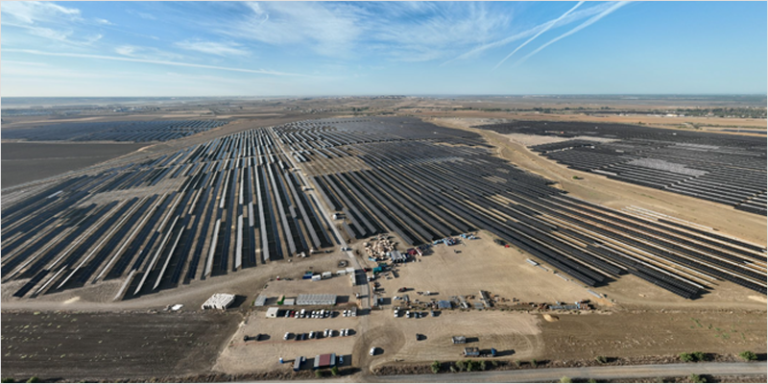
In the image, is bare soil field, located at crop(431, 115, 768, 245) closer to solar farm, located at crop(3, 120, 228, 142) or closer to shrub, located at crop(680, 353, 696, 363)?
shrub, located at crop(680, 353, 696, 363)

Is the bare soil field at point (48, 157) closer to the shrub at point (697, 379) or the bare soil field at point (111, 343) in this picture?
the bare soil field at point (111, 343)

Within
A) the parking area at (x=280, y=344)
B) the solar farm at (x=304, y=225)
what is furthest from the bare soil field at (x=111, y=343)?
the solar farm at (x=304, y=225)

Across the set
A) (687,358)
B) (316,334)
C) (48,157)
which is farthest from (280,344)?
(48,157)

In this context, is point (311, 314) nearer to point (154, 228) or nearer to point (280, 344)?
point (280, 344)

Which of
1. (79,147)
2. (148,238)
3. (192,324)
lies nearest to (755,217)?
(192,324)

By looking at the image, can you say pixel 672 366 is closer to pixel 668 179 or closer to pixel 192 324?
pixel 192 324

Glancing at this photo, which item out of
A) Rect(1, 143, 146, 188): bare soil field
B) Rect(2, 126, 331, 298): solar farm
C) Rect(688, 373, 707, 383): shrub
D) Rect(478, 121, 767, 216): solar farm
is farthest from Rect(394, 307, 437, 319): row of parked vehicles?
Rect(1, 143, 146, 188): bare soil field
